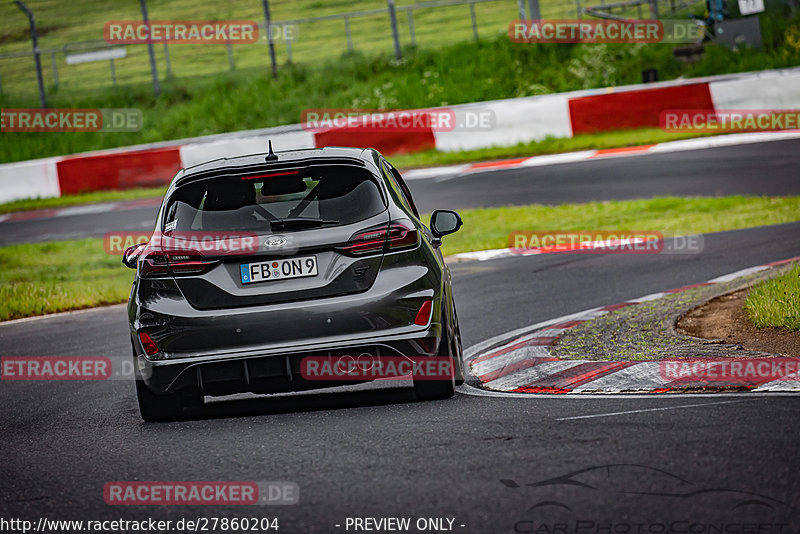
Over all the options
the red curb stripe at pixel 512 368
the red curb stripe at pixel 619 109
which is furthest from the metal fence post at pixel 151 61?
the red curb stripe at pixel 512 368

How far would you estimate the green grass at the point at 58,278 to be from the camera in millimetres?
15039

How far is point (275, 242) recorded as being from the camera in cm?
706

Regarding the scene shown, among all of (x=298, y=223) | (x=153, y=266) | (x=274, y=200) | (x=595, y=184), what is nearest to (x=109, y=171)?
(x=595, y=184)

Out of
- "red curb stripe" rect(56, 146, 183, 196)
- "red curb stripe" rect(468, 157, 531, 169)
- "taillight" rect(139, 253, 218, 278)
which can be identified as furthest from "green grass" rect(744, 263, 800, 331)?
"red curb stripe" rect(56, 146, 183, 196)

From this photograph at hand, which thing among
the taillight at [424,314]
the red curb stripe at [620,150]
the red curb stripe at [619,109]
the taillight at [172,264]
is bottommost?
the taillight at [424,314]

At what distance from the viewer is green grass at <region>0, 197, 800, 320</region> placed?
1541 centimetres

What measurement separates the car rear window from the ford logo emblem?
10cm

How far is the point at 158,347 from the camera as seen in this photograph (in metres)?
7.16

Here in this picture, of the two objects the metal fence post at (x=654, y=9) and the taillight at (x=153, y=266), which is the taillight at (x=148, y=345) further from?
the metal fence post at (x=654, y=9)

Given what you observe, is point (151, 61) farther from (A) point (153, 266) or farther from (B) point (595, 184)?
(A) point (153, 266)

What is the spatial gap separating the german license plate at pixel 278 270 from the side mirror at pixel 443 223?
141 centimetres

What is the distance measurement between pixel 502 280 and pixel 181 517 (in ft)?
28.5

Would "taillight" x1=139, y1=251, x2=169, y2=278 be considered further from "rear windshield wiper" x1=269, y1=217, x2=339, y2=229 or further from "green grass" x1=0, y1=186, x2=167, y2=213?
"green grass" x1=0, y1=186, x2=167, y2=213

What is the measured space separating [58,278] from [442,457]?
12815 millimetres
